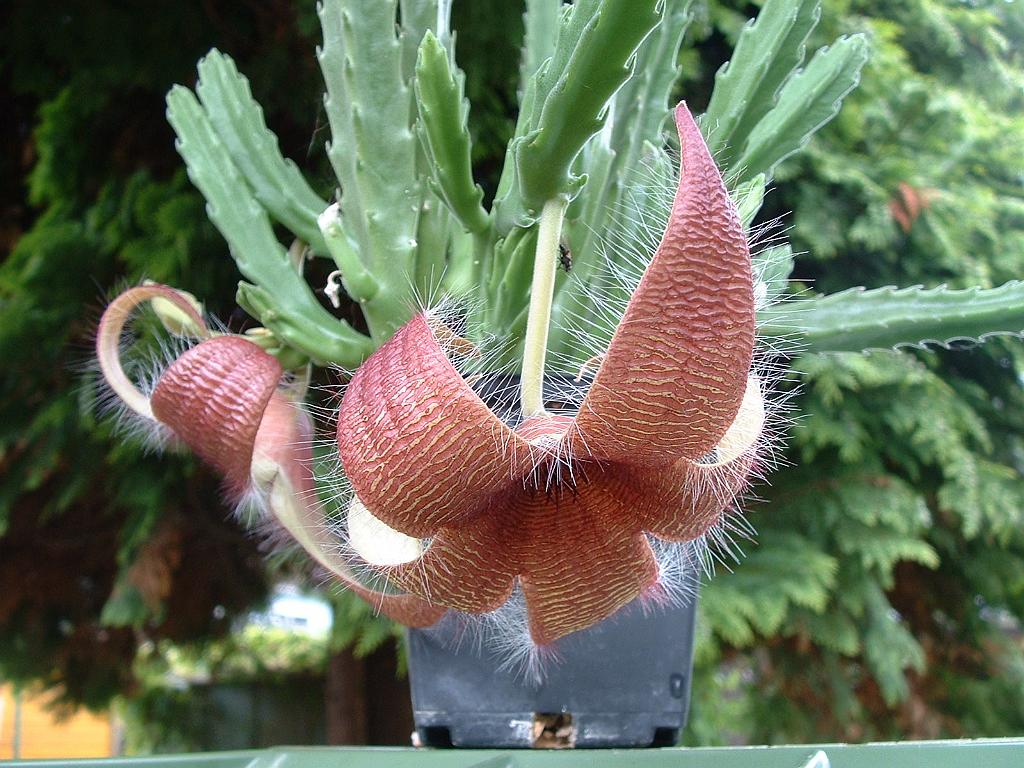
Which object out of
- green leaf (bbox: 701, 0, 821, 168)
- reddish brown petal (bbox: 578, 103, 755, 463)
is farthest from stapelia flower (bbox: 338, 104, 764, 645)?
green leaf (bbox: 701, 0, 821, 168)

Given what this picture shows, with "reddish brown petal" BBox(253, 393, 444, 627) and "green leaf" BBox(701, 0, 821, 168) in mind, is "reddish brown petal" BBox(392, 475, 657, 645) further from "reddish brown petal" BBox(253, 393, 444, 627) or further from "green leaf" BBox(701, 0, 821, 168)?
"green leaf" BBox(701, 0, 821, 168)

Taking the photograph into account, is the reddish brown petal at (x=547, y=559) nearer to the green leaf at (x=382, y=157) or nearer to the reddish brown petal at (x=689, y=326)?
the reddish brown petal at (x=689, y=326)

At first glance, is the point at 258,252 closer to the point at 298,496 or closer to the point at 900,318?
the point at 298,496

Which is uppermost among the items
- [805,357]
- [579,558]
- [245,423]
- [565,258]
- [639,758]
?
[805,357]

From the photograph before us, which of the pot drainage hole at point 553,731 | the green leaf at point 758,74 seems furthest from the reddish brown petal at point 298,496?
the green leaf at point 758,74

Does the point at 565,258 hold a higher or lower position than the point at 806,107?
lower

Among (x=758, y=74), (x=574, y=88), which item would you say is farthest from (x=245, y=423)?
(x=758, y=74)

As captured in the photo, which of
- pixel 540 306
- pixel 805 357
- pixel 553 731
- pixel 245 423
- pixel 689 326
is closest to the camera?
pixel 689 326

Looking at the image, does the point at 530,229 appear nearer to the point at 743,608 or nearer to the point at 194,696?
the point at 743,608
